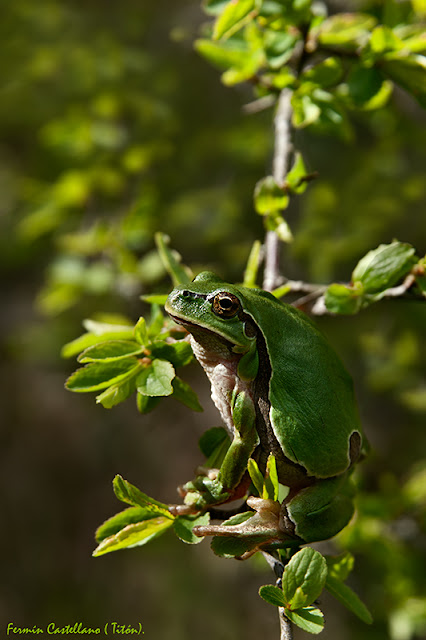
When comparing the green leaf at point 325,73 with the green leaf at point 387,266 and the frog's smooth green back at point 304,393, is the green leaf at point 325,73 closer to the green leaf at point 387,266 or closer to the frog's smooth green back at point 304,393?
the green leaf at point 387,266

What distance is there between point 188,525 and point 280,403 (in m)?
0.28

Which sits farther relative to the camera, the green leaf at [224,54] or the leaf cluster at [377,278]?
the green leaf at [224,54]

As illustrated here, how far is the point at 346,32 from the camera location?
1.63 m

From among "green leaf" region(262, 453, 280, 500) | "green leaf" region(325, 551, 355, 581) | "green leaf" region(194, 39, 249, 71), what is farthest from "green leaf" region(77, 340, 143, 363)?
"green leaf" region(194, 39, 249, 71)

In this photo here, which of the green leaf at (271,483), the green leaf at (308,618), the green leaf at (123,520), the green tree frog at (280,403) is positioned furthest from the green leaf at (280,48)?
the green leaf at (308,618)

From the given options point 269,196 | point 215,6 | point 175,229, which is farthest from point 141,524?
point 175,229

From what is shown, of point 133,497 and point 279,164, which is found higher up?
point 279,164

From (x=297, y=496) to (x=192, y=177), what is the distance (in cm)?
229

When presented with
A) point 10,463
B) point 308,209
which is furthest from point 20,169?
point 10,463

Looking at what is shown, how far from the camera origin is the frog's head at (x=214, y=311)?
1.12 meters

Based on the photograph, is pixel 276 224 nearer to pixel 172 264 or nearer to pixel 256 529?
pixel 172 264

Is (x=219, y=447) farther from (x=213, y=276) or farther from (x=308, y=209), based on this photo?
(x=308, y=209)

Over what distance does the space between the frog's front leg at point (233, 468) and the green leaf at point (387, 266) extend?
0.36 meters

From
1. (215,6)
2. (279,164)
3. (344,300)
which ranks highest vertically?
(215,6)
